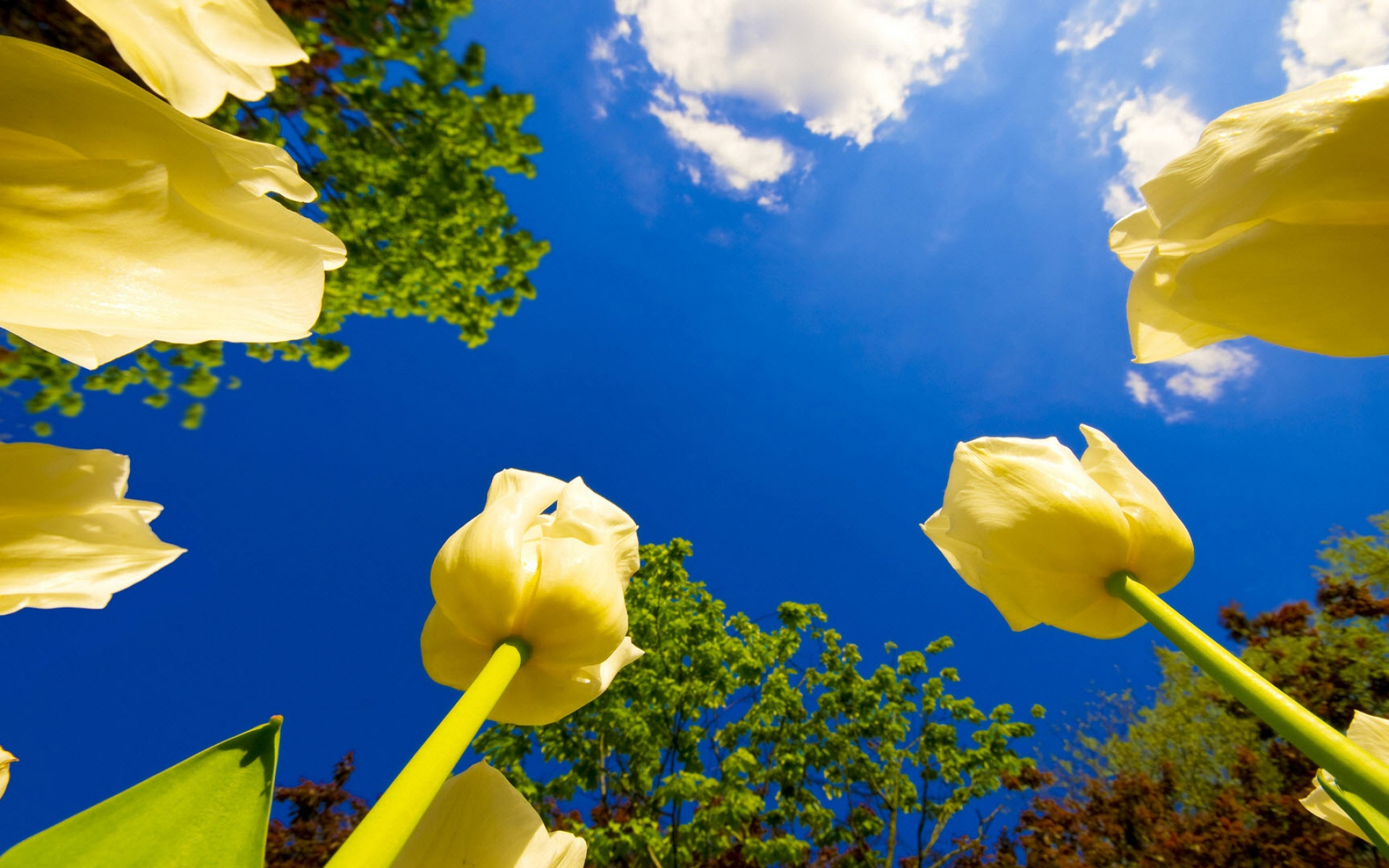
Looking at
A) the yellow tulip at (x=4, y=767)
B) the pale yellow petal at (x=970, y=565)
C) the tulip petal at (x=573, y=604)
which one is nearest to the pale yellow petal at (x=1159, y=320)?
the pale yellow petal at (x=970, y=565)

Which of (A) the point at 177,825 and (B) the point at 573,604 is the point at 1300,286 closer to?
(B) the point at 573,604

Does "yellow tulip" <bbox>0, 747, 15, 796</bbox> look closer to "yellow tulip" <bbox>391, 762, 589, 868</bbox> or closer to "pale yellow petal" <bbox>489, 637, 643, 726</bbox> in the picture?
"yellow tulip" <bbox>391, 762, 589, 868</bbox>

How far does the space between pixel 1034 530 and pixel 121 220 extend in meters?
0.89

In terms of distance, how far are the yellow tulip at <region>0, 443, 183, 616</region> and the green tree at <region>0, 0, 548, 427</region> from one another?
5572mm

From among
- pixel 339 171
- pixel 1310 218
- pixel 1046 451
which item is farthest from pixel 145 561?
pixel 339 171

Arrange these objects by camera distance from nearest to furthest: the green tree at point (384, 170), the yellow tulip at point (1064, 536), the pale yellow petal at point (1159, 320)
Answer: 1. the pale yellow petal at point (1159, 320)
2. the yellow tulip at point (1064, 536)
3. the green tree at point (384, 170)

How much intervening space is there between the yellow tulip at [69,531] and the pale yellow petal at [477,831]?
0.26m

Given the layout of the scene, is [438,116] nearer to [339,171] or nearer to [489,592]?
[339,171]

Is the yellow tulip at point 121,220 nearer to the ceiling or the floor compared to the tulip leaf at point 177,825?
nearer to the ceiling

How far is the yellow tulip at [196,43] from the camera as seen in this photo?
34 centimetres

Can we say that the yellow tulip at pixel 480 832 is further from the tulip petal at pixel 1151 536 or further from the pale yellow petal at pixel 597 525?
the tulip petal at pixel 1151 536

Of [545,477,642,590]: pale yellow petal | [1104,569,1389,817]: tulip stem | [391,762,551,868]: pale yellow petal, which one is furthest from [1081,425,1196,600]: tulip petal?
[391,762,551,868]: pale yellow petal

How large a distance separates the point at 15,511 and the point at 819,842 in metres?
10.5

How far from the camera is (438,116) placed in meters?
5.56
